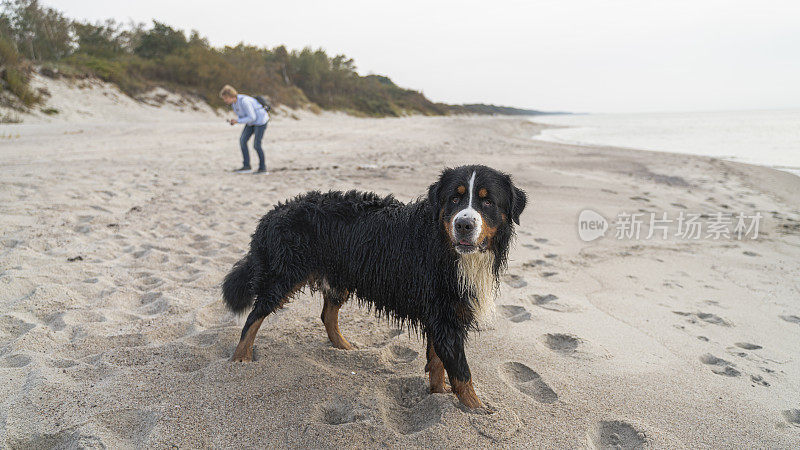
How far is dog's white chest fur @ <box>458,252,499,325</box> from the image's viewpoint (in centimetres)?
250

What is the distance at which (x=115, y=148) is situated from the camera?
11.3 meters

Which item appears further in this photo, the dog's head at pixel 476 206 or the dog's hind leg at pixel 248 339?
the dog's hind leg at pixel 248 339

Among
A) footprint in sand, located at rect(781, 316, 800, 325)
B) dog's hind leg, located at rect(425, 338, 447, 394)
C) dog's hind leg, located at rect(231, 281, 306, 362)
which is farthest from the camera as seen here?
footprint in sand, located at rect(781, 316, 800, 325)

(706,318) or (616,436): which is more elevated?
(706,318)

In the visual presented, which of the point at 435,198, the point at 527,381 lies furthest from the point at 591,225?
the point at 435,198

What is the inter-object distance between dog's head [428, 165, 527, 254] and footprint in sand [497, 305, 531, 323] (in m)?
1.18

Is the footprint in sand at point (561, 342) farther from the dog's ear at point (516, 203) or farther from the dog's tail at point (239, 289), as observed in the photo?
the dog's tail at point (239, 289)

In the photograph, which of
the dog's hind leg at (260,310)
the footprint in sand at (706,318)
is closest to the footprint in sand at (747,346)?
the footprint in sand at (706,318)

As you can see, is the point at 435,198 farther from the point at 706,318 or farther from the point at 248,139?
the point at 248,139

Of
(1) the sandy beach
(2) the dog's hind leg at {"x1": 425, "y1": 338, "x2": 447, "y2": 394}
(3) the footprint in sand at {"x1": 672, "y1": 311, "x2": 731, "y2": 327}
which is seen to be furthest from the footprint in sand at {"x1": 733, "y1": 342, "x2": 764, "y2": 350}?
(2) the dog's hind leg at {"x1": 425, "y1": 338, "x2": 447, "y2": 394}

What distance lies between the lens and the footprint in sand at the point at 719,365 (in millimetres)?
2928

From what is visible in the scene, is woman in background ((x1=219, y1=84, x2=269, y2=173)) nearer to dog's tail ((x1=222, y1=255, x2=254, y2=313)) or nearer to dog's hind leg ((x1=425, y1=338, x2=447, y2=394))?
dog's tail ((x1=222, y1=255, x2=254, y2=313))

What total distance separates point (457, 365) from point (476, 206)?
921 millimetres

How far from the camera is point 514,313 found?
12.1ft
